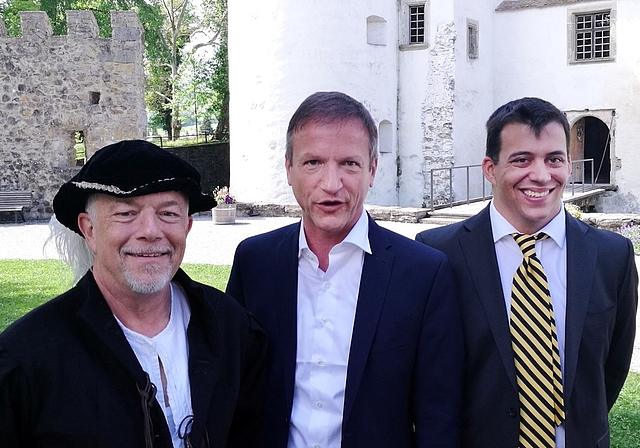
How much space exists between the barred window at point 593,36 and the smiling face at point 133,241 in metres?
19.3

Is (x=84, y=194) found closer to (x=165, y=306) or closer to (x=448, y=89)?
(x=165, y=306)

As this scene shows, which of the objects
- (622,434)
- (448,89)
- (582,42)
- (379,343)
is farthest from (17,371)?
(582,42)

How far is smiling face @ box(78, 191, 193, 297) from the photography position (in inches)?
80.2

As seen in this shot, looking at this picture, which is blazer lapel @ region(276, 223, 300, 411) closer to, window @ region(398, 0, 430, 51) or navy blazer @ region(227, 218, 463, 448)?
navy blazer @ region(227, 218, 463, 448)

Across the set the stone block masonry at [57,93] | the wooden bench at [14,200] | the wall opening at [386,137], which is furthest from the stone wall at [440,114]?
the wooden bench at [14,200]

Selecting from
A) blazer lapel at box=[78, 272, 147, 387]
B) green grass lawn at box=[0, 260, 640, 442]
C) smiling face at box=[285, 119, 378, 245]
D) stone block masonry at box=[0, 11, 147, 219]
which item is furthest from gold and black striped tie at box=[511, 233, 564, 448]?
stone block masonry at box=[0, 11, 147, 219]

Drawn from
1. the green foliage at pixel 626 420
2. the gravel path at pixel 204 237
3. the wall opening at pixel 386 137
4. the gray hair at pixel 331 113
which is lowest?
the green foliage at pixel 626 420

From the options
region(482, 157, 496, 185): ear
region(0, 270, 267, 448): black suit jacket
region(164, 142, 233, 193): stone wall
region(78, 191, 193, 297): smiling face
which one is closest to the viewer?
region(0, 270, 267, 448): black suit jacket

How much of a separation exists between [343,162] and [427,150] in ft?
57.0

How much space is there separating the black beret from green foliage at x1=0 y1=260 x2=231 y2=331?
4970 millimetres

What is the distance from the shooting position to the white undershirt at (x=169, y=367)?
2.02 meters

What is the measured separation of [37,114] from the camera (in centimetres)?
1659

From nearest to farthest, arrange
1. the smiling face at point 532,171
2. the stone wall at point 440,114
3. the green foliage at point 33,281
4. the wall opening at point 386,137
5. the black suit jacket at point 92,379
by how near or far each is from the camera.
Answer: the black suit jacket at point 92,379
the smiling face at point 532,171
the green foliage at point 33,281
the stone wall at point 440,114
the wall opening at point 386,137

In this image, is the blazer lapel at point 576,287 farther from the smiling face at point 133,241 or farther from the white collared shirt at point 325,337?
the smiling face at point 133,241
